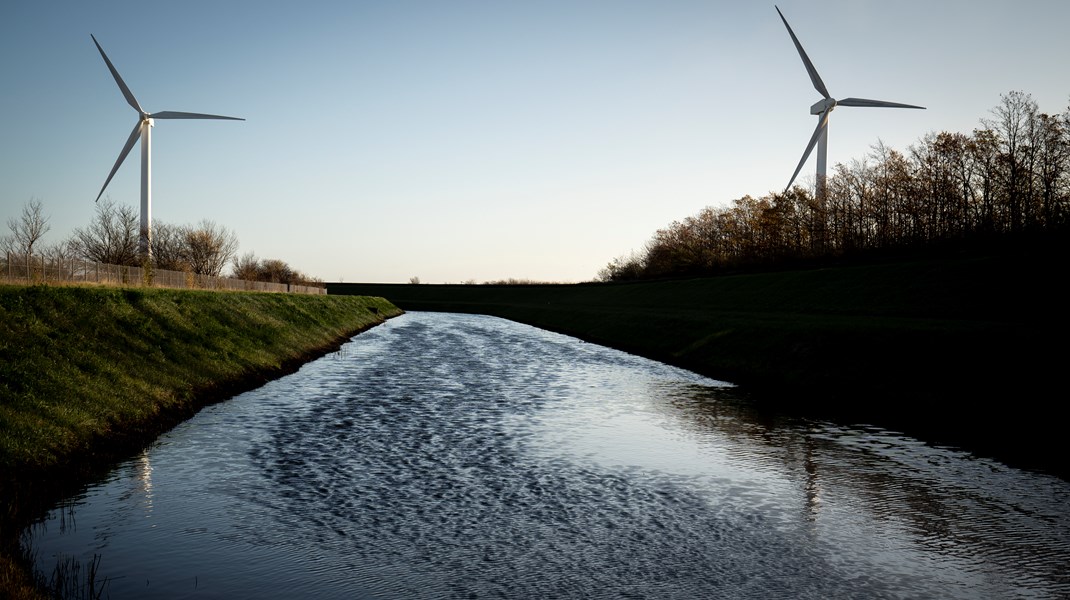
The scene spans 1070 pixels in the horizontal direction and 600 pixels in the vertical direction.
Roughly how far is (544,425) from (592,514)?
27.2 ft

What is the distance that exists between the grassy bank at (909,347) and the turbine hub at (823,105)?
20.7 metres

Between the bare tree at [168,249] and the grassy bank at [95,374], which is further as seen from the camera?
the bare tree at [168,249]

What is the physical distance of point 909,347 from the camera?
2748 cm

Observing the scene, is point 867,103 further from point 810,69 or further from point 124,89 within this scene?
point 124,89

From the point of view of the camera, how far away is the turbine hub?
7494 cm

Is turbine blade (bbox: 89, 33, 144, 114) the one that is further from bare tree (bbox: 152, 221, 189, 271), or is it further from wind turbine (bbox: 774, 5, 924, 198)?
wind turbine (bbox: 774, 5, 924, 198)

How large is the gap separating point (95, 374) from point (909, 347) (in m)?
28.1

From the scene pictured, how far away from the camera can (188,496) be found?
13.2 meters

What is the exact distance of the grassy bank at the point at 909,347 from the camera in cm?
2084

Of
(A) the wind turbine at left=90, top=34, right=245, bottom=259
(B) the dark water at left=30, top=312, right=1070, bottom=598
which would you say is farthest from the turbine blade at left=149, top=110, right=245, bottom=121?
(B) the dark water at left=30, top=312, right=1070, bottom=598

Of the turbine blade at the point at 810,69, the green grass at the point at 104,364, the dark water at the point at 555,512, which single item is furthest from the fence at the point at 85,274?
the turbine blade at the point at 810,69

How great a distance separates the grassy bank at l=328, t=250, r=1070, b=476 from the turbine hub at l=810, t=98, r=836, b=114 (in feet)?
68.0

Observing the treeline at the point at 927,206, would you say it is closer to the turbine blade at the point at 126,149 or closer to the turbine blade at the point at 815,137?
the turbine blade at the point at 815,137

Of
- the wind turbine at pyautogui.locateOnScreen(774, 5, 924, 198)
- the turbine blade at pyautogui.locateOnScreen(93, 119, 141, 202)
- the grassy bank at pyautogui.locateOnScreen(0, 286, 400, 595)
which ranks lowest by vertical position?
the grassy bank at pyautogui.locateOnScreen(0, 286, 400, 595)
